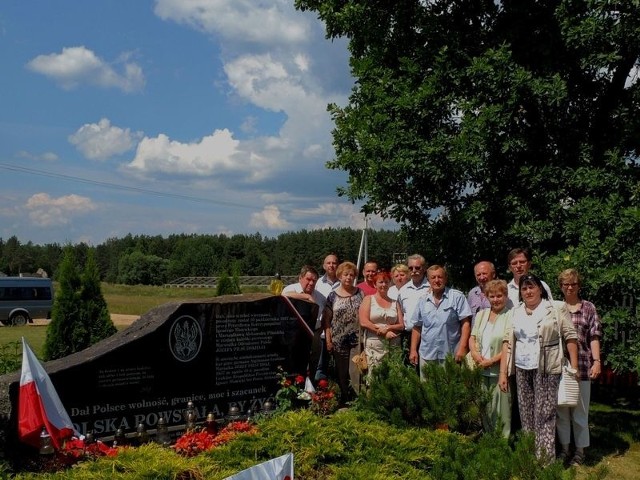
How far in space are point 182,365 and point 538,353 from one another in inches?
116

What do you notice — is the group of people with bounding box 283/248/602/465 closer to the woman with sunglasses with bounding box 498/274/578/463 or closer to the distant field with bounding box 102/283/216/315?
the woman with sunglasses with bounding box 498/274/578/463

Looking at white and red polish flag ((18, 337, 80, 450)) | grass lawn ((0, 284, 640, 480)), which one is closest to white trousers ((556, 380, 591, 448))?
grass lawn ((0, 284, 640, 480))

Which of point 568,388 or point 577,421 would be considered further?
point 577,421

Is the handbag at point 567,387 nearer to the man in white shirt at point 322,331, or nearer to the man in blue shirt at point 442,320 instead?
the man in blue shirt at point 442,320

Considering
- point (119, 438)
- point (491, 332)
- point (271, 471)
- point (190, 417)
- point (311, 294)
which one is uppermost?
point (311, 294)

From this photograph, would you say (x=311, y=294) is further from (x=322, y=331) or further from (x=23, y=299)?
(x=23, y=299)

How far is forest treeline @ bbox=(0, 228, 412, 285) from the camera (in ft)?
263

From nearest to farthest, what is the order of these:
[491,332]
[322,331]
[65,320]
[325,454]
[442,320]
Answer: [325,454] → [491,332] → [442,320] → [322,331] → [65,320]

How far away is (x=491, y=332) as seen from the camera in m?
5.59

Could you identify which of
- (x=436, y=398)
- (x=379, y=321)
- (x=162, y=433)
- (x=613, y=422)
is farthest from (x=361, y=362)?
(x=613, y=422)

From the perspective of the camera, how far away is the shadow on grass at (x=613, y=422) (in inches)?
256

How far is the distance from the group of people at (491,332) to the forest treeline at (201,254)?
65.0 metres

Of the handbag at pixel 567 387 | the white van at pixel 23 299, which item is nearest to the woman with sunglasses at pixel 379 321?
the handbag at pixel 567 387

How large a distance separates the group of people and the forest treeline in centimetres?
6498
